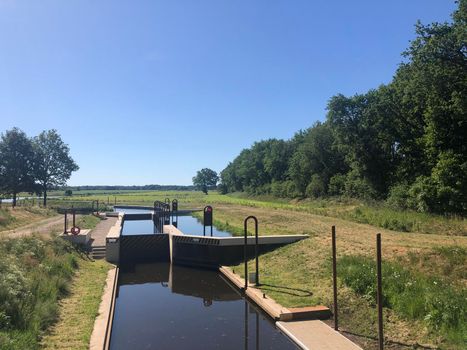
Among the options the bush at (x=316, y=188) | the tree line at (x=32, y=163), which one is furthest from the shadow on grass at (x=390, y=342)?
the bush at (x=316, y=188)

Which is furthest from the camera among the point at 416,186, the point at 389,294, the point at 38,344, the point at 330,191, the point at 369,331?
the point at 330,191

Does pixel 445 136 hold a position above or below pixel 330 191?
above

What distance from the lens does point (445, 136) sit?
33.6 m

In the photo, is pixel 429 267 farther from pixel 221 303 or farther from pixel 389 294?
pixel 221 303

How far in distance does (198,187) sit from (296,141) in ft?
338

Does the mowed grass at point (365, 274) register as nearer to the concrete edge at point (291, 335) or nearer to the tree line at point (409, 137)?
the concrete edge at point (291, 335)

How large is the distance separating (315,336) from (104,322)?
198 inches

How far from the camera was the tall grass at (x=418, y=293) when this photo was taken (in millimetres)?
8688

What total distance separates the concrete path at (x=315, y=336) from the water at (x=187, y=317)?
22cm

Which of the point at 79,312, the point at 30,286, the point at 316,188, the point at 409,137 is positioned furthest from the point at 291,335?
the point at 316,188

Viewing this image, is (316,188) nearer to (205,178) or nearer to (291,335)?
(291,335)

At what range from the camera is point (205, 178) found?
18862 cm

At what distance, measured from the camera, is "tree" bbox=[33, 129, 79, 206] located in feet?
181

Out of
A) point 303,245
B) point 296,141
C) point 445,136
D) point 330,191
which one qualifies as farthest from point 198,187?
point 303,245
